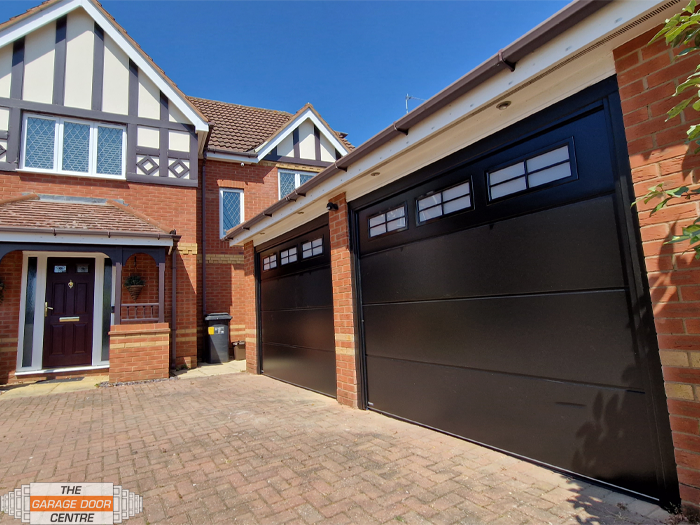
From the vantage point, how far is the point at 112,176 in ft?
31.7

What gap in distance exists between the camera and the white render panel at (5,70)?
895 centimetres

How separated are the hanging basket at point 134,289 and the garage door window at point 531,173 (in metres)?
8.51

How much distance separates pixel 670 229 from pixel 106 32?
12.3 m

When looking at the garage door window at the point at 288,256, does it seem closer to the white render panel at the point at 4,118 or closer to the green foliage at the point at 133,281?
the green foliage at the point at 133,281

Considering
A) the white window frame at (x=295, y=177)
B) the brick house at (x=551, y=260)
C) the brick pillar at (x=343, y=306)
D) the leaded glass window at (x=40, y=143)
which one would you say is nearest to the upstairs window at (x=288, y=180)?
the white window frame at (x=295, y=177)

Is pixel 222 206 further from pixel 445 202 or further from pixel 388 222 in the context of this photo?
pixel 445 202

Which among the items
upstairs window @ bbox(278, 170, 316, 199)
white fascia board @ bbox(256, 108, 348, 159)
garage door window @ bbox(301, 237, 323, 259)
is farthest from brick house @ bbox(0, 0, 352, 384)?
garage door window @ bbox(301, 237, 323, 259)

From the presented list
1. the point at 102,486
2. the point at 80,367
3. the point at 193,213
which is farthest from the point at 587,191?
the point at 80,367

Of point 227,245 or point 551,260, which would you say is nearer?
point 551,260

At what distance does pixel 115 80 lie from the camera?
32.6 feet

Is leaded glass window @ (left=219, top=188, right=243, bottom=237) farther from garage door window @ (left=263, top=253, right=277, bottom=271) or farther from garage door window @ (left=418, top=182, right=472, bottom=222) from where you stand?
garage door window @ (left=418, top=182, right=472, bottom=222)

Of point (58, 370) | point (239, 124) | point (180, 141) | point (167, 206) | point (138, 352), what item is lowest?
point (58, 370)

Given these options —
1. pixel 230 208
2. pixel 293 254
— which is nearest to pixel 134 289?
pixel 230 208

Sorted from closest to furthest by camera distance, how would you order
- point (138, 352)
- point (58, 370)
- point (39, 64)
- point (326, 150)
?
point (138, 352), point (58, 370), point (39, 64), point (326, 150)
